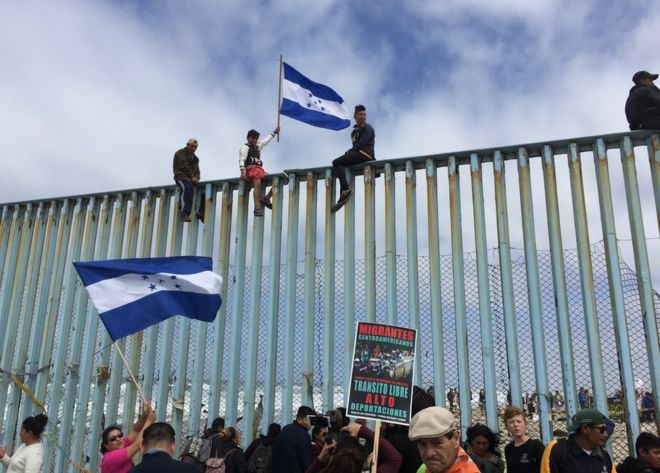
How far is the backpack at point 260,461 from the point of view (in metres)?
6.18

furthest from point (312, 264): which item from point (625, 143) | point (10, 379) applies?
point (10, 379)

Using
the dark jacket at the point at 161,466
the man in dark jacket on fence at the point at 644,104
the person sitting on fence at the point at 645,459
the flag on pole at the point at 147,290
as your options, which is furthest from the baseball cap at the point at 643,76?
the dark jacket at the point at 161,466

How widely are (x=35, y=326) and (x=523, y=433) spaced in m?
7.13

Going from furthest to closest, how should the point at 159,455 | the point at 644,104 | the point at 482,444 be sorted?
the point at 644,104 → the point at 482,444 → the point at 159,455

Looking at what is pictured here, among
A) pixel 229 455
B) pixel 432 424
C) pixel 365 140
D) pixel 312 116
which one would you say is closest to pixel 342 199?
pixel 365 140

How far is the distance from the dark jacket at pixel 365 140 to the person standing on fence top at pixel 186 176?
2.37m

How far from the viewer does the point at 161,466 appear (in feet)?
11.9

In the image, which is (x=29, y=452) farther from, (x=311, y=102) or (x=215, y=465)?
(x=311, y=102)

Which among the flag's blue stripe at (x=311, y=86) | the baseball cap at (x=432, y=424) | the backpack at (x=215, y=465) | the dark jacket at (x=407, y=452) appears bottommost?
the backpack at (x=215, y=465)

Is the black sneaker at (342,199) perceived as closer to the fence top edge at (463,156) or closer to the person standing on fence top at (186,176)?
the fence top edge at (463,156)

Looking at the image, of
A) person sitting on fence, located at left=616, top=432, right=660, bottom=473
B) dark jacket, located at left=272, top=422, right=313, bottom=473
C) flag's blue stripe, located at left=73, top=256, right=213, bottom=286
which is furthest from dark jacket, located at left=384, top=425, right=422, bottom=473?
flag's blue stripe, located at left=73, top=256, right=213, bottom=286

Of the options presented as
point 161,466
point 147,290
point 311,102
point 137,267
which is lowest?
point 161,466

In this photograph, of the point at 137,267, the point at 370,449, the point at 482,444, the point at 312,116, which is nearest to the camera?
the point at 482,444

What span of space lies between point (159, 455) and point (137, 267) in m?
3.11
